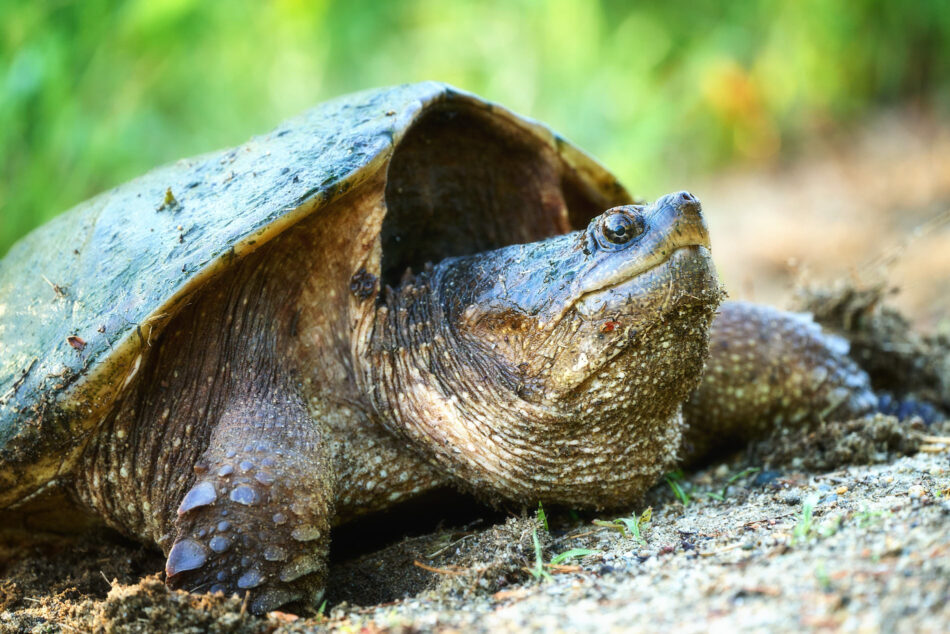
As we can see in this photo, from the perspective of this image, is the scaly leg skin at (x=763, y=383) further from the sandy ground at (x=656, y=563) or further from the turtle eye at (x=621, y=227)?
the turtle eye at (x=621, y=227)

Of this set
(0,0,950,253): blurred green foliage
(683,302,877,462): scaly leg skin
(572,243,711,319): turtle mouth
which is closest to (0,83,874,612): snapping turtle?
(572,243,711,319): turtle mouth

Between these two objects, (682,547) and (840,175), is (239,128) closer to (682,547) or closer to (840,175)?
(840,175)

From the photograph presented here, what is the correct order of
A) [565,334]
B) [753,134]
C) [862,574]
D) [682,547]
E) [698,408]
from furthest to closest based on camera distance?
[753,134], [698,408], [565,334], [682,547], [862,574]

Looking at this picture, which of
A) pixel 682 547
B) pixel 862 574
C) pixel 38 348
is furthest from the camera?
pixel 38 348

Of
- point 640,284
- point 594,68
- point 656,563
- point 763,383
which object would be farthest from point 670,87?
point 656,563

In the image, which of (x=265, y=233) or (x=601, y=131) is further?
(x=601, y=131)

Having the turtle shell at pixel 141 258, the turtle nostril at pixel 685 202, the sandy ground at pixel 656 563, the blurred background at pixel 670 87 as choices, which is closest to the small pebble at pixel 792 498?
the sandy ground at pixel 656 563

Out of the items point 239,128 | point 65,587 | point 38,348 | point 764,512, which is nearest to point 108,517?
point 65,587
